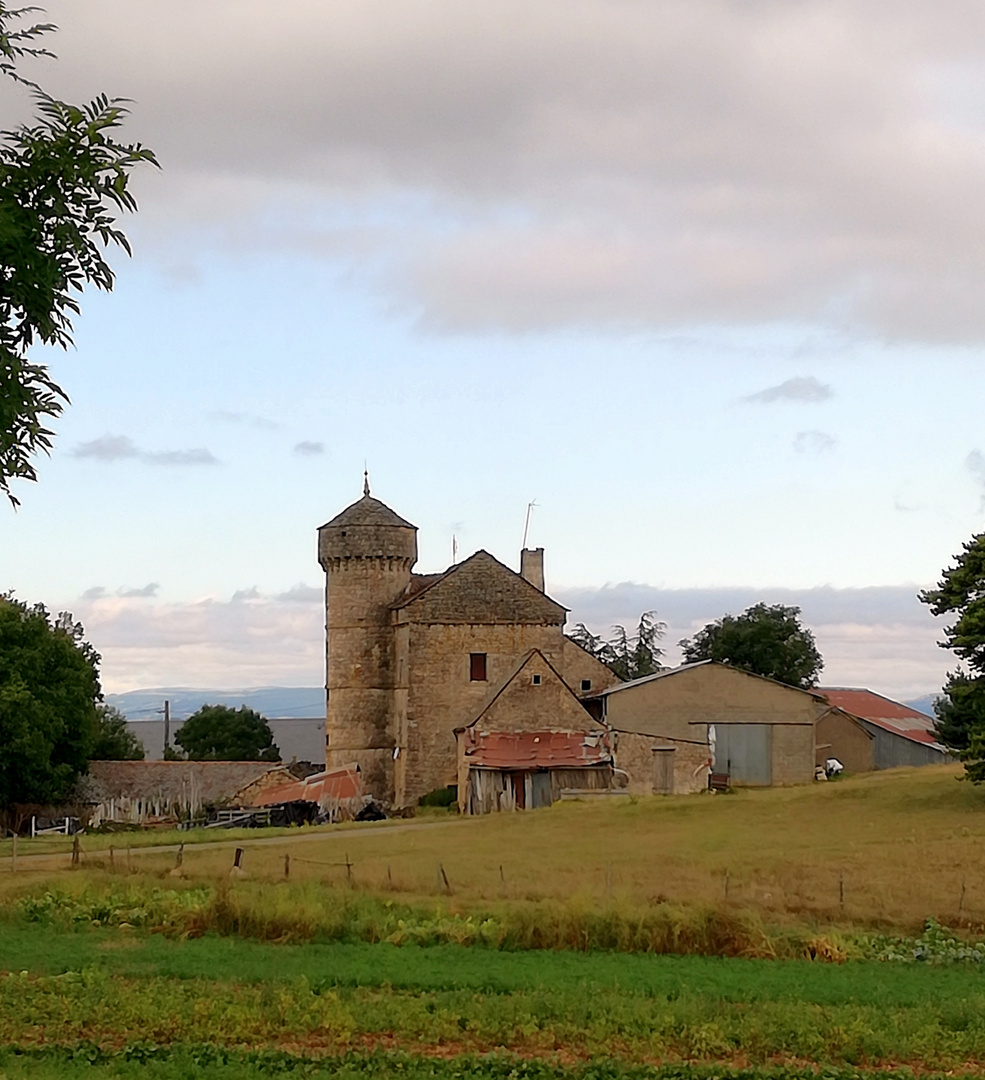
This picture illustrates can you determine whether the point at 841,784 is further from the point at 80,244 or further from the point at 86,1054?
the point at 80,244

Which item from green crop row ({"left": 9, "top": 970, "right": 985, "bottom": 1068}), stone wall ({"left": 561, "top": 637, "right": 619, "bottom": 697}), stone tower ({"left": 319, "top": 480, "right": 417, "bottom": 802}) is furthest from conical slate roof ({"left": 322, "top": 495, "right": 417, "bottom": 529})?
green crop row ({"left": 9, "top": 970, "right": 985, "bottom": 1068})

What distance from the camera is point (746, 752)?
197 feet

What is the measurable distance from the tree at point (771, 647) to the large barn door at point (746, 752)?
3353 cm

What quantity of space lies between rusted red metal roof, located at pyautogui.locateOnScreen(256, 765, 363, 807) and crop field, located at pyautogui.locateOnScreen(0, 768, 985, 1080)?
60.7 ft

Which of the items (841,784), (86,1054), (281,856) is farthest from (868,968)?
(841,784)

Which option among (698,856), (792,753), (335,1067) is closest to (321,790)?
(792,753)

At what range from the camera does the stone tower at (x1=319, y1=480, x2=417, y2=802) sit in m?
62.3

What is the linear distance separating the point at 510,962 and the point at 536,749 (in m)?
36.1

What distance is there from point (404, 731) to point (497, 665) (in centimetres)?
479

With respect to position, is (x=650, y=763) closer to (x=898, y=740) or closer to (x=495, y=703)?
(x=495, y=703)

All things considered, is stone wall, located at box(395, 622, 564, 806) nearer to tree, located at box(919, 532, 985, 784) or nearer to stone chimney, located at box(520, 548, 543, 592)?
stone chimney, located at box(520, 548, 543, 592)

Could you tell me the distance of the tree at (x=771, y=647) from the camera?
9456 cm

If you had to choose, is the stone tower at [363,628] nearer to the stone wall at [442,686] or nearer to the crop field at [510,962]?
the stone wall at [442,686]

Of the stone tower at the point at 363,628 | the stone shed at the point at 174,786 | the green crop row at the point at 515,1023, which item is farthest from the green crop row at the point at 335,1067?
the stone tower at the point at 363,628
